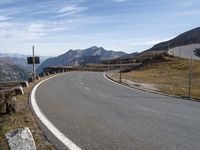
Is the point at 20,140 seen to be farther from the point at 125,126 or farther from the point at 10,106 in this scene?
the point at 10,106

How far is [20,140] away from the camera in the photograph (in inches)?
265

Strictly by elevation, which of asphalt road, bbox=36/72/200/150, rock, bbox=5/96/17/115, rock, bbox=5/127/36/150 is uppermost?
rock, bbox=5/127/36/150

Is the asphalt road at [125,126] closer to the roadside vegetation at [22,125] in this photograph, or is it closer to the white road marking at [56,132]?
the white road marking at [56,132]

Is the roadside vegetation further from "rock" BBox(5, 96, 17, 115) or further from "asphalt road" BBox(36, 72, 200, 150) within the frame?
"asphalt road" BBox(36, 72, 200, 150)

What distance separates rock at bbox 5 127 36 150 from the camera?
664 centimetres

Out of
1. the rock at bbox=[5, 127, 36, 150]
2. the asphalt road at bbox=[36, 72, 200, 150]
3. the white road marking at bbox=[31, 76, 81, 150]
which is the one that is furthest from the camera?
the asphalt road at bbox=[36, 72, 200, 150]

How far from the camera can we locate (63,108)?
14898 mm

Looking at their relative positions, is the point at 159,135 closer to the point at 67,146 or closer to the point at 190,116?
the point at 67,146

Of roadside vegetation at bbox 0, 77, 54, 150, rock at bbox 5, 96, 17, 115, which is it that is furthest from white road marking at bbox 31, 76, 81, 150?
rock at bbox 5, 96, 17, 115

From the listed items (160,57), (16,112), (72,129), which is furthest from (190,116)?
(160,57)

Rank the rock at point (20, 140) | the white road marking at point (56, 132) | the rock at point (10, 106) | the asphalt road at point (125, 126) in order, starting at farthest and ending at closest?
1. the rock at point (10, 106)
2. the asphalt road at point (125, 126)
3. the white road marking at point (56, 132)
4. the rock at point (20, 140)

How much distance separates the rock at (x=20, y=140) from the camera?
6.64m

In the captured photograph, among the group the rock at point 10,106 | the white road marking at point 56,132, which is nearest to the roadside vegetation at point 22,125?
the rock at point 10,106

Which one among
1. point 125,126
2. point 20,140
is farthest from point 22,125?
point 20,140
